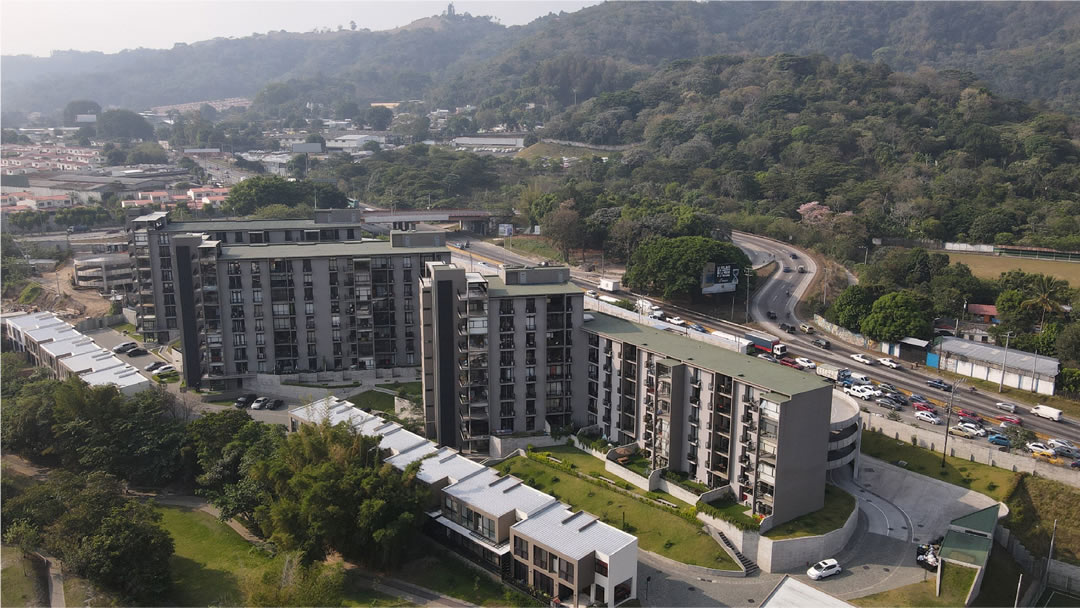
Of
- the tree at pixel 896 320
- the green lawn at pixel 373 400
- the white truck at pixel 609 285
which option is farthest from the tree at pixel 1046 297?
the green lawn at pixel 373 400

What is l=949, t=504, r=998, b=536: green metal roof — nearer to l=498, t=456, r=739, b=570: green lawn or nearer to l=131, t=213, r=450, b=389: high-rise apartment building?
l=498, t=456, r=739, b=570: green lawn

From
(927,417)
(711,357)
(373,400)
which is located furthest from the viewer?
(373,400)

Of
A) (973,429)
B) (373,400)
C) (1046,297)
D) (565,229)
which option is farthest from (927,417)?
(565,229)

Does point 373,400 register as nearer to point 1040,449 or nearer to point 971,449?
point 971,449

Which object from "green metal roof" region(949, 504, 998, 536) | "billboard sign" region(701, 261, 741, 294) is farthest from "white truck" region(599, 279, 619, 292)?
"green metal roof" region(949, 504, 998, 536)

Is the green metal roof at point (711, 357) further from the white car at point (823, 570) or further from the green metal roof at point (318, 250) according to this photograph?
the green metal roof at point (318, 250)
